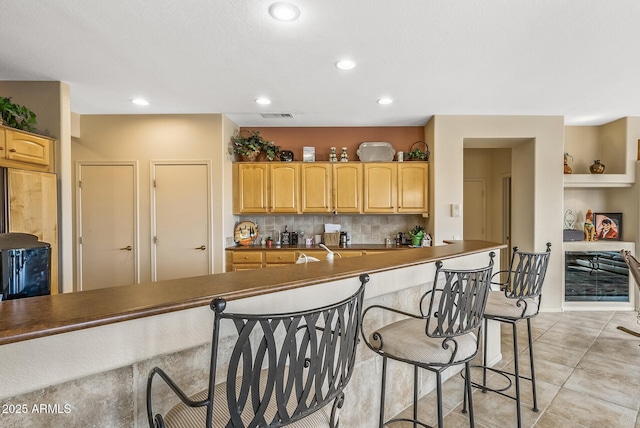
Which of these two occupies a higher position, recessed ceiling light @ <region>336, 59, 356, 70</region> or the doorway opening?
recessed ceiling light @ <region>336, 59, 356, 70</region>

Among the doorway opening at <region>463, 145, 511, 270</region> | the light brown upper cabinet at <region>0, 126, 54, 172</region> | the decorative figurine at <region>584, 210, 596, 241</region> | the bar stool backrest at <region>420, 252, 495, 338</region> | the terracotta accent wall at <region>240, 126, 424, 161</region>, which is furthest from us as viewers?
the doorway opening at <region>463, 145, 511, 270</region>

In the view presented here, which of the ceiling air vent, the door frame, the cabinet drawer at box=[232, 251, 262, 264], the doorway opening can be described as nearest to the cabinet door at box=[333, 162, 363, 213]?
the ceiling air vent

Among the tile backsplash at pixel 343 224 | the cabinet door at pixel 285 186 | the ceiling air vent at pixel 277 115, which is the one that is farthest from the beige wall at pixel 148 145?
the tile backsplash at pixel 343 224

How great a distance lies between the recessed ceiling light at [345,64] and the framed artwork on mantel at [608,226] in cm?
461

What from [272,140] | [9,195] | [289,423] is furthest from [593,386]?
[9,195]

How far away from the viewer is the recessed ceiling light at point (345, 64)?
2658mm

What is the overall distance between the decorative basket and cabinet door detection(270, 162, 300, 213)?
1.66 metres

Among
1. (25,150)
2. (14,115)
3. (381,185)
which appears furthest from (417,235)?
(14,115)

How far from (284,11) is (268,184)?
2740 mm

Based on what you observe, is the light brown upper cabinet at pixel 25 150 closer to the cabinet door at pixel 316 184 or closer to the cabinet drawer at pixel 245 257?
the cabinet drawer at pixel 245 257

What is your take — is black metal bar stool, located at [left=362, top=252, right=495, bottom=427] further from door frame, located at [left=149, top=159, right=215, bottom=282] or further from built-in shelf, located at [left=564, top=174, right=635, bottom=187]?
built-in shelf, located at [left=564, top=174, right=635, bottom=187]

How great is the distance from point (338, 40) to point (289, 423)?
2.39 metres

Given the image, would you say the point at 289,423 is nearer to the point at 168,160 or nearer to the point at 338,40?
the point at 338,40

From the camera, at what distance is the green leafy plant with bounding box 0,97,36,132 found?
2488mm
